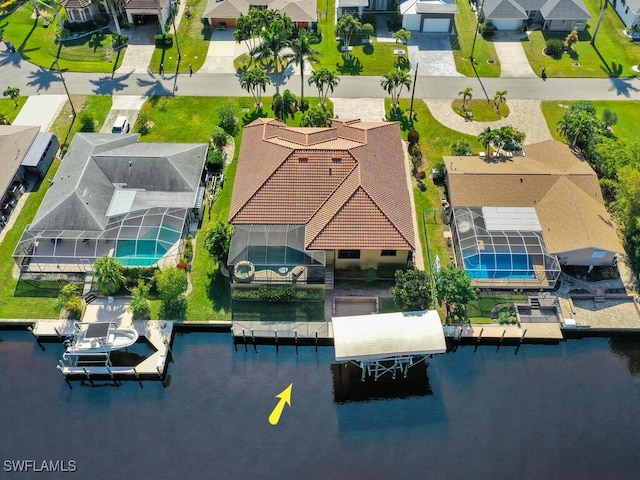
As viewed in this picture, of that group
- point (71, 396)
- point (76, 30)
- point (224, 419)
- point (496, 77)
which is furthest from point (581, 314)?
point (76, 30)

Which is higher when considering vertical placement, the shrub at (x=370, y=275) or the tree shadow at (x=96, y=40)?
the tree shadow at (x=96, y=40)

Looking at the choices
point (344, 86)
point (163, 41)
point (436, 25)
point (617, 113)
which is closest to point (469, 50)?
point (436, 25)

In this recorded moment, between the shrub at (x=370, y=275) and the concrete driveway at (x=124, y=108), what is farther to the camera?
the concrete driveway at (x=124, y=108)

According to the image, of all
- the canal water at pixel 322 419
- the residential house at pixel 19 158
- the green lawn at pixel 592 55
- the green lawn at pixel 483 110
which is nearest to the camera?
the canal water at pixel 322 419

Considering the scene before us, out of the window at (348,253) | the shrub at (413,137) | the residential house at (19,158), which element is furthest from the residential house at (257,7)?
the window at (348,253)

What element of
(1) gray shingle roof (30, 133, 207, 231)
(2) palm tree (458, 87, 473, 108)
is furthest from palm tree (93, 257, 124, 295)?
(2) palm tree (458, 87, 473, 108)

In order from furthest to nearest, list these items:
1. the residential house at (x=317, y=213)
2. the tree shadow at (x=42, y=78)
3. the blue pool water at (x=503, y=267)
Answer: the tree shadow at (x=42, y=78) → the blue pool water at (x=503, y=267) → the residential house at (x=317, y=213)

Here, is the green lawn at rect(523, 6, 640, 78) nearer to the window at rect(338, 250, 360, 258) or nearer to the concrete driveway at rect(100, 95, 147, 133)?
the window at rect(338, 250, 360, 258)

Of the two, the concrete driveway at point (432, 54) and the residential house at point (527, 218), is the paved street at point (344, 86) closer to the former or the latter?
the concrete driveway at point (432, 54)
